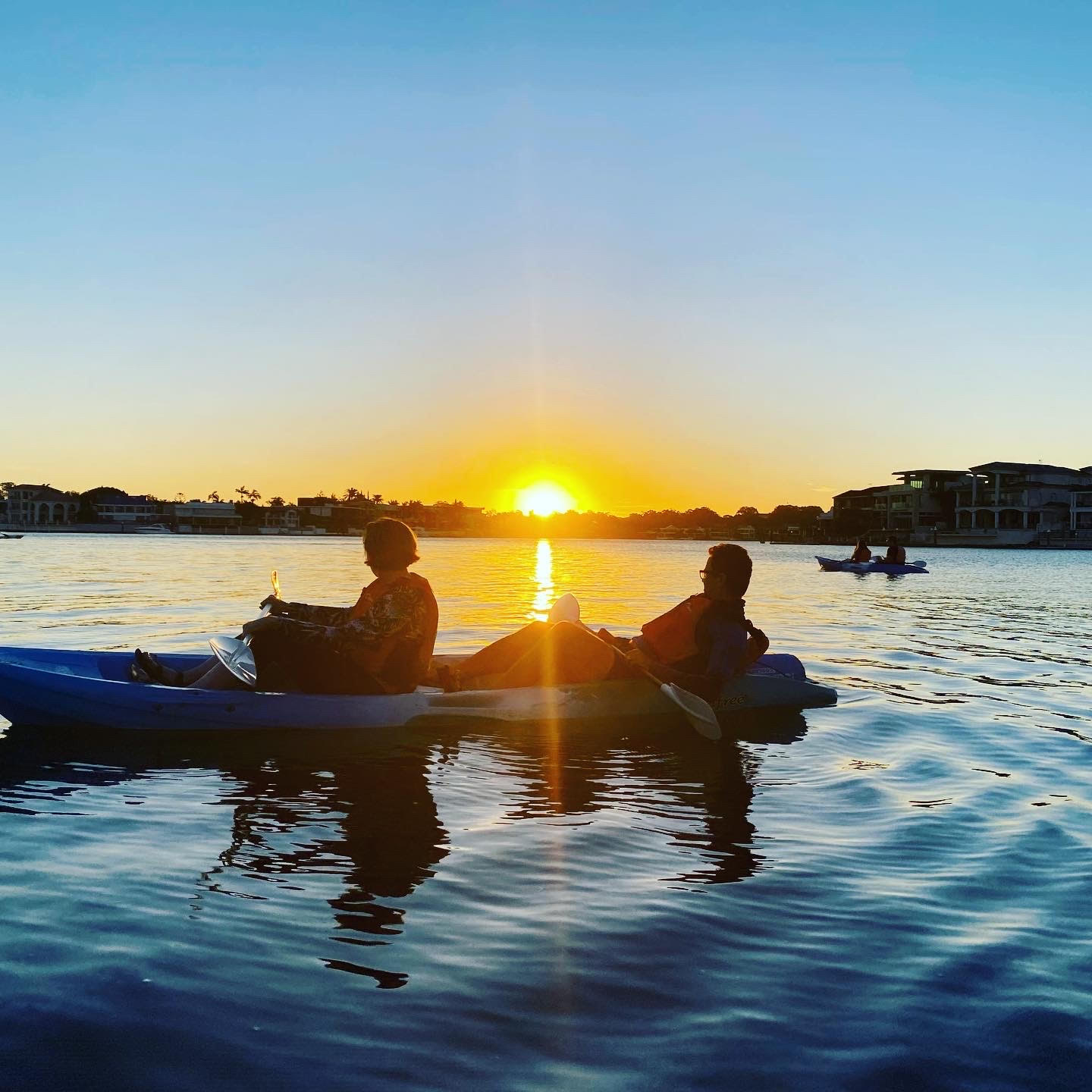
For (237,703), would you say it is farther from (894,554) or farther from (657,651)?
(894,554)

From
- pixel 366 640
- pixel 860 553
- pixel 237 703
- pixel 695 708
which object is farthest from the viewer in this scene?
pixel 860 553

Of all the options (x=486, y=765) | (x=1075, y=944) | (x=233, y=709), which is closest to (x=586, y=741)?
(x=486, y=765)

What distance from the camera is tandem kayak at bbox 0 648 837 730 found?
9258 mm

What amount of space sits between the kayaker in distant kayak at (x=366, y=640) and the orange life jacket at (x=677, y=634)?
2.66m

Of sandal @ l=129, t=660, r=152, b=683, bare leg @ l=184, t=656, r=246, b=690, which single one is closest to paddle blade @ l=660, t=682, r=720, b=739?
bare leg @ l=184, t=656, r=246, b=690

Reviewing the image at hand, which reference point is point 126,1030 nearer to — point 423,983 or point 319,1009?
point 319,1009

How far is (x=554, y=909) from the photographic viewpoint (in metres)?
5.45

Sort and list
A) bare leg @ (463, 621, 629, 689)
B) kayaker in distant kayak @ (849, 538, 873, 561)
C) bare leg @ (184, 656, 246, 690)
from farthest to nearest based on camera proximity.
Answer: kayaker in distant kayak @ (849, 538, 873, 561) → bare leg @ (463, 621, 629, 689) → bare leg @ (184, 656, 246, 690)

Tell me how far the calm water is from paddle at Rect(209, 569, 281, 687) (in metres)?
0.77

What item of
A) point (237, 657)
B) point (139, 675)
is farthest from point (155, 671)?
point (237, 657)

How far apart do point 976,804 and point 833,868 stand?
7.75 feet

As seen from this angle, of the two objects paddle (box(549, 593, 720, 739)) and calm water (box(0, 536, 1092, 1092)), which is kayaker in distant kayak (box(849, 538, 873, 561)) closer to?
calm water (box(0, 536, 1092, 1092))

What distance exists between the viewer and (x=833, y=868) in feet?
20.5

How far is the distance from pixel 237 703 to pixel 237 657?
493mm
